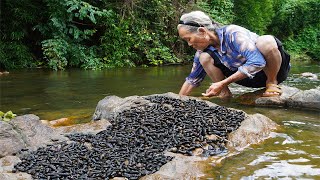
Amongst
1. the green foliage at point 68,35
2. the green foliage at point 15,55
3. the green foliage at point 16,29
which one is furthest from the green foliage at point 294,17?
the green foliage at point 15,55

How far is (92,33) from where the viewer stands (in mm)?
13883

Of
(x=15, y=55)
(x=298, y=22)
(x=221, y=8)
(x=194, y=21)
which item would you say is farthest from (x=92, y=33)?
(x=298, y=22)

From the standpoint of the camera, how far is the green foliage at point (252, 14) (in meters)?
22.0

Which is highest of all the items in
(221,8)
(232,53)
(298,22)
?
(221,8)

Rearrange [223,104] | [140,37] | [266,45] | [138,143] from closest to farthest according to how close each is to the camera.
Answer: [138,143]
[266,45]
[223,104]
[140,37]

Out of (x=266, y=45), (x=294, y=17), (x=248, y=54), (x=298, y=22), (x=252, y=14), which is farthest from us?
(x=298, y=22)

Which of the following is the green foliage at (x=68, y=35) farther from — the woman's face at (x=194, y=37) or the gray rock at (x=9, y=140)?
the gray rock at (x=9, y=140)

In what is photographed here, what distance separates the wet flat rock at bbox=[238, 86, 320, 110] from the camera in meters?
5.15

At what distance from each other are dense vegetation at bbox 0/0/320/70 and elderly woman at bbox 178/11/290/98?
8.10 metres

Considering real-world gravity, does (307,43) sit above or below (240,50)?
below

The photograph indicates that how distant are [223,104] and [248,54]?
1061 mm

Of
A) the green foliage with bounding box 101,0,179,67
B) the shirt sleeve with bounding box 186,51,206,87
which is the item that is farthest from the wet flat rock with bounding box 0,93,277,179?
the green foliage with bounding box 101,0,179,67

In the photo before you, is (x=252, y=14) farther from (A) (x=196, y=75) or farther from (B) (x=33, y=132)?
(B) (x=33, y=132)

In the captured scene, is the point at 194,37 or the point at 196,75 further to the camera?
the point at 196,75
